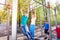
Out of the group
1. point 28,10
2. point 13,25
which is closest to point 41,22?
point 28,10

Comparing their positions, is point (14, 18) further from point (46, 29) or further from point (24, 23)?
point (46, 29)

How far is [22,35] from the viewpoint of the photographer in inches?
127

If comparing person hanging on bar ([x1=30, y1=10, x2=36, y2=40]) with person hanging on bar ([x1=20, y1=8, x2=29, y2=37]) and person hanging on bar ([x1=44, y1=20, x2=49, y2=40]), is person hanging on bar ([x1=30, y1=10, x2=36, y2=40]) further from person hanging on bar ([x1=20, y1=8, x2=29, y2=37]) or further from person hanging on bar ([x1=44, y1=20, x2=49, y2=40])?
person hanging on bar ([x1=44, y1=20, x2=49, y2=40])

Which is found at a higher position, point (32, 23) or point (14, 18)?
point (14, 18)


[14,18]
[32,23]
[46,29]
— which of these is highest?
[14,18]

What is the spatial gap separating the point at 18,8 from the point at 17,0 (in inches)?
A: 6.8

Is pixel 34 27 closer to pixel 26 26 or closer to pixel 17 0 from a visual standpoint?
pixel 26 26

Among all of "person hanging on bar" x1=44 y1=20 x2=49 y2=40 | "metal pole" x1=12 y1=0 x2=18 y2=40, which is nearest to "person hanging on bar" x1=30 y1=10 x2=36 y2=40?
"person hanging on bar" x1=44 y1=20 x2=49 y2=40

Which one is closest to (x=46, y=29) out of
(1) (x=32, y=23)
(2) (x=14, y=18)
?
(1) (x=32, y=23)

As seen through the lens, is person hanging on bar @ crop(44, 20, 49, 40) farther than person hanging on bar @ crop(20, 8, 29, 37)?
No

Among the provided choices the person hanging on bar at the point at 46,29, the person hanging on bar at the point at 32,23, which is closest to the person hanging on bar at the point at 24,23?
the person hanging on bar at the point at 32,23

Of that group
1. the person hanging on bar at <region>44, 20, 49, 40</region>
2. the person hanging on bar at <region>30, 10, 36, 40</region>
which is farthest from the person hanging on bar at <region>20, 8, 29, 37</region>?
the person hanging on bar at <region>44, 20, 49, 40</region>

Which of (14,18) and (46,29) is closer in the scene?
(46,29)

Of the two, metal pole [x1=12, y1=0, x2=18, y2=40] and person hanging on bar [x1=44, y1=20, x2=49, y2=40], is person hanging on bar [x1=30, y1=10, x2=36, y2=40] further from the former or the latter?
metal pole [x1=12, y1=0, x2=18, y2=40]
